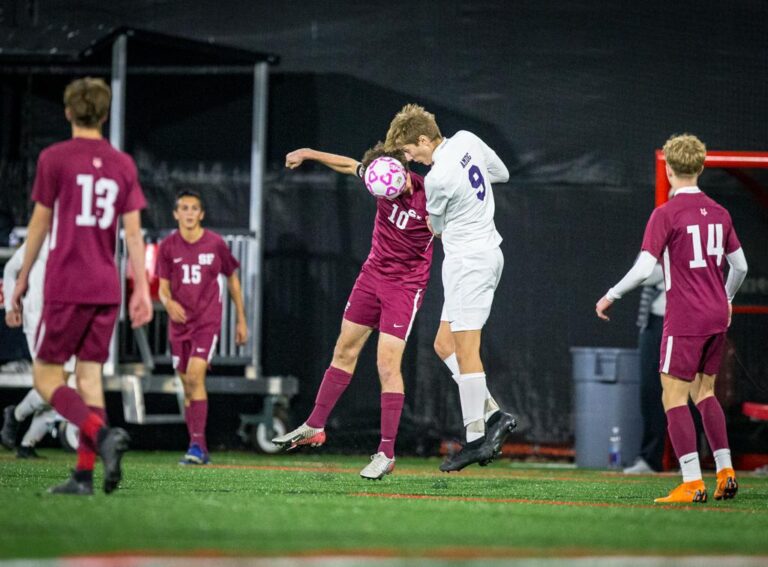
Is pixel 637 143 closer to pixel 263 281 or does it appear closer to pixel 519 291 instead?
pixel 519 291

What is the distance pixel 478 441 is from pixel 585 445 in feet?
12.9

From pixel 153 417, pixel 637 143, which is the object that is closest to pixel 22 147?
pixel 153 417

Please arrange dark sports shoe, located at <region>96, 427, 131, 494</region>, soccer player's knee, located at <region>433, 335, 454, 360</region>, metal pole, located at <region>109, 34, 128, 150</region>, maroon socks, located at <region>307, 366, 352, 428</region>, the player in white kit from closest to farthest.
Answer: dark sports shoe, located at <region>96, 427, 131, 494</region>
maroon socks, located at <region>307, 366, 352, 428</region>
soccer player's knee, located at <region>433, 335, 454, 360</region>
the player in white kit
metal pole, located at <region>109, 34, 128, 150</region>

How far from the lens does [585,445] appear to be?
11453 millimetres

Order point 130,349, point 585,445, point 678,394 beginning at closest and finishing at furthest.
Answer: point 678,394
point 585,445
point 130,349

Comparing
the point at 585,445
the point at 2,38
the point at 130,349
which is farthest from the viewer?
the point at 130,349

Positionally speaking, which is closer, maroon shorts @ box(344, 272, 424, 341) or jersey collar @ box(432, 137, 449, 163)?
jersey collar @ box(432, 137, 449, 163)

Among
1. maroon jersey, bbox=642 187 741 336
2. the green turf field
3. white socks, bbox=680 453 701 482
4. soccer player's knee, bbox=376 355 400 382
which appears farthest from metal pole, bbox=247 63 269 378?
white socks, bbox=680 453 701 482

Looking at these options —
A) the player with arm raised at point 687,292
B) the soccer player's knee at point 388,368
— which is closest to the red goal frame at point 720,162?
the soccer player's knee at point 388,368

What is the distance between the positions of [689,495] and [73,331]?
3237 millimetres

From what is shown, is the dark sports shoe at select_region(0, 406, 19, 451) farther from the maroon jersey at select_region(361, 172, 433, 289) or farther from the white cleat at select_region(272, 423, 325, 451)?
the maroon jersey at select_region(361, 172, 433, 289)

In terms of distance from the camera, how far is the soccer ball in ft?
25.8

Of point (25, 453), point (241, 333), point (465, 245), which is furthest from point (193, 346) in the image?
point (465, 245)

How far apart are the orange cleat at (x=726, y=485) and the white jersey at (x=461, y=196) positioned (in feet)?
6.13
